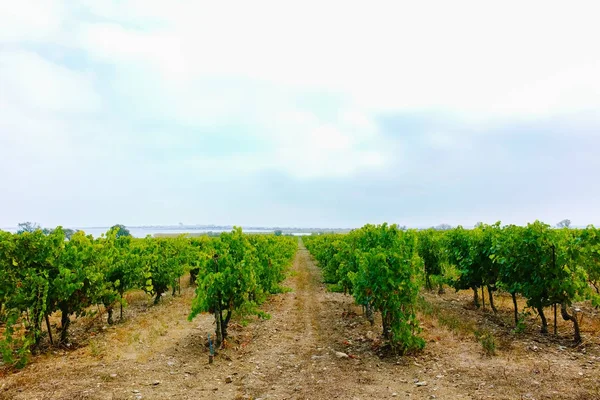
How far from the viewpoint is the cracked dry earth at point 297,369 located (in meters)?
6.79

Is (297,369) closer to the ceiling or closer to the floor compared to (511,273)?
closer to the floor

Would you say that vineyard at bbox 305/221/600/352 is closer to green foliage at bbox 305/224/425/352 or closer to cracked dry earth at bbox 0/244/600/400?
green foliage at bbox 305/224/425/352

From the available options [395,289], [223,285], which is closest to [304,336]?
[223,285]

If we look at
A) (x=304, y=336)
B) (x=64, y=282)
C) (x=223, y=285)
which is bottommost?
(x=304, y=336)

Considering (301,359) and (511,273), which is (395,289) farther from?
(511,273)

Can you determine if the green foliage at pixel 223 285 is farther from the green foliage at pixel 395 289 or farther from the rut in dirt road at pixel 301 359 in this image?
the green foliage at pixel 395 289

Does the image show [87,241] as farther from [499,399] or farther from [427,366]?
[499,399]

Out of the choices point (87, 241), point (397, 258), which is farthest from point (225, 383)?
point (87, 241)

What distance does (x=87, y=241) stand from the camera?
10469mm

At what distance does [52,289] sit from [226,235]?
4.70m

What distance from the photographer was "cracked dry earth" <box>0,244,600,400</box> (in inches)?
267

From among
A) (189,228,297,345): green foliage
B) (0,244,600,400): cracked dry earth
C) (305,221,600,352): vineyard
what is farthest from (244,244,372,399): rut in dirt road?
(305,221,600,352): vineyard

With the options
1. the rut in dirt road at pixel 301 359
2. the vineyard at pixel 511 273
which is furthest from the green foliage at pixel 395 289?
the rut in dirt road at pixel 301 359

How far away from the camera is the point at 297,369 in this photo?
8273mm
